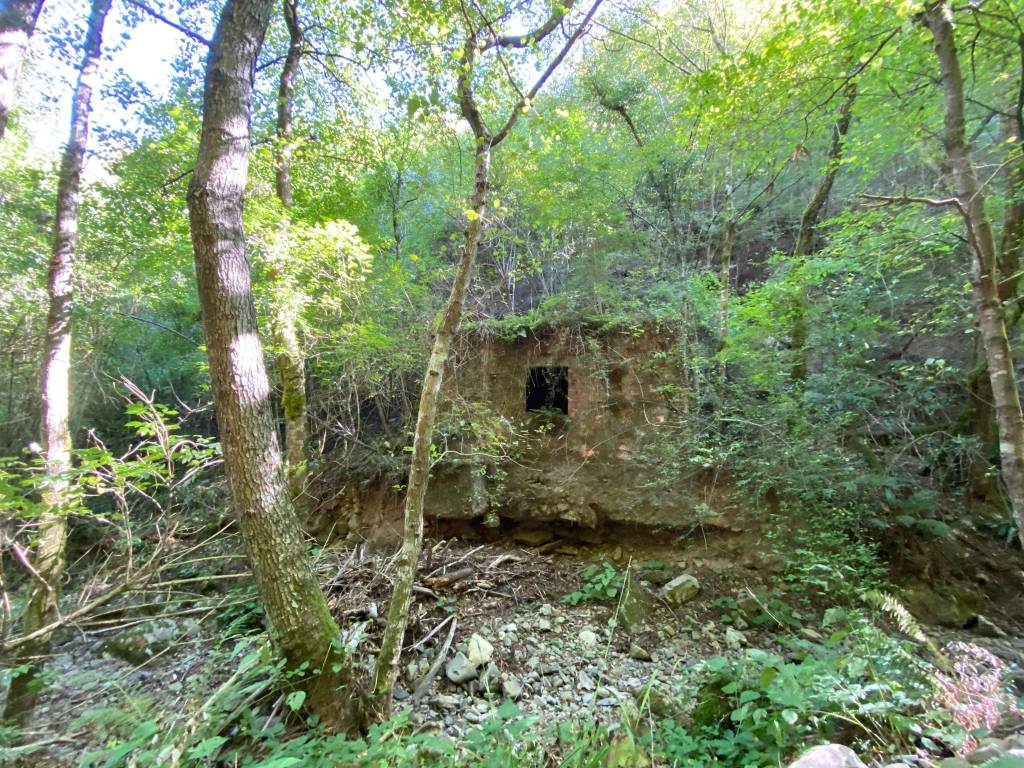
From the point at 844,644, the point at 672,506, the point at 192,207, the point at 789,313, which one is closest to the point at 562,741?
the point at 844,644

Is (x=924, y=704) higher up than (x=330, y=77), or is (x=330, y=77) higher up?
(x=330, y=77)

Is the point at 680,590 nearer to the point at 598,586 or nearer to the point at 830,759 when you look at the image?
the point at 598,586

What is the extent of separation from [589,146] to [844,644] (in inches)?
298

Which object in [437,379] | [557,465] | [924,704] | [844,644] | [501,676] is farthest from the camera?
[557,465]

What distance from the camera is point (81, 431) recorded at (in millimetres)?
7371

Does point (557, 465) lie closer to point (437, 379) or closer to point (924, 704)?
point (437, 379)

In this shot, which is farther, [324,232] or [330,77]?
[330,77]

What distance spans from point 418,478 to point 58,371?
12.5ft

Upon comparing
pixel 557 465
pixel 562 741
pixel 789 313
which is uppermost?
pixel 789 313

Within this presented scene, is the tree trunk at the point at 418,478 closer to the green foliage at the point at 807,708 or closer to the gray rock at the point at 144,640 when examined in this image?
the green foliage at the point at 807,708

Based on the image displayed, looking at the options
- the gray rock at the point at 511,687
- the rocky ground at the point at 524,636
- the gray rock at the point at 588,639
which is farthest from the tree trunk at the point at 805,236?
the gray rock at the point at 511,687

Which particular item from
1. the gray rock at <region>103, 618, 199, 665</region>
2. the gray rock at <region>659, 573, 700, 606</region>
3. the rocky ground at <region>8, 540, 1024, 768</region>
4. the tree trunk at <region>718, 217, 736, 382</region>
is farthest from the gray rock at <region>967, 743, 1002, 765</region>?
the gray rock at <region>103, 618, 199, 665</region>

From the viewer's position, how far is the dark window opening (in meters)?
6.16

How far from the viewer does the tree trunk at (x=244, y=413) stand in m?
2.47
